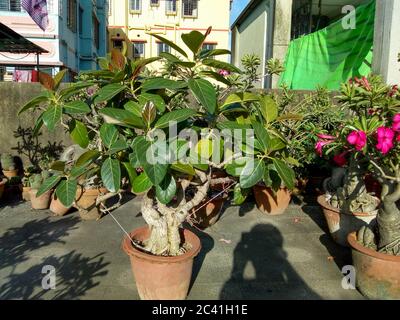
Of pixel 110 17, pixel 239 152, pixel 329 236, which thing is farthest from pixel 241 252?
pixel 110 17

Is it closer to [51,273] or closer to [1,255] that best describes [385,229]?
[51,273]

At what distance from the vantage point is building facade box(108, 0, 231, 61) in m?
21.1

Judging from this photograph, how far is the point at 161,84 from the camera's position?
2137mm

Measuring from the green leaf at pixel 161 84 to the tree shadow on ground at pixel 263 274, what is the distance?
5.64ft

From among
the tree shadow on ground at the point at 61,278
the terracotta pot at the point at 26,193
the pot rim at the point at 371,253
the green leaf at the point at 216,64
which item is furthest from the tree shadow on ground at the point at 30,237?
the pot rim at the point at 371,253

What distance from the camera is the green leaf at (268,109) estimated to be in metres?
2.38

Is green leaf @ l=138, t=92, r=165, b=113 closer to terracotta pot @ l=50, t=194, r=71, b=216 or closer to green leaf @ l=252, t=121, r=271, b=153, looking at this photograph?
green leaf @ l=252, t=121, r=271, b=153

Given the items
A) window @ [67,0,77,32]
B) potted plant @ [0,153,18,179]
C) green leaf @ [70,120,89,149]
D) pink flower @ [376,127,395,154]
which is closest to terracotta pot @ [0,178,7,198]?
potted plant @ [0,153,18,179]

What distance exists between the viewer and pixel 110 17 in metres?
21.6

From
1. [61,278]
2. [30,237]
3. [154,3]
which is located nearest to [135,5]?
[154,3]

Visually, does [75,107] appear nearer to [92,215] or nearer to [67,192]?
[67,192]

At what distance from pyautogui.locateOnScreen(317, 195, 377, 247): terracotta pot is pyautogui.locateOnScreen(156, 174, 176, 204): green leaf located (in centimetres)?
232

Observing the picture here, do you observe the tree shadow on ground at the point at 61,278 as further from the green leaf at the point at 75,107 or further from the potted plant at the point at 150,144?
the green leaf at the point at 75,107
